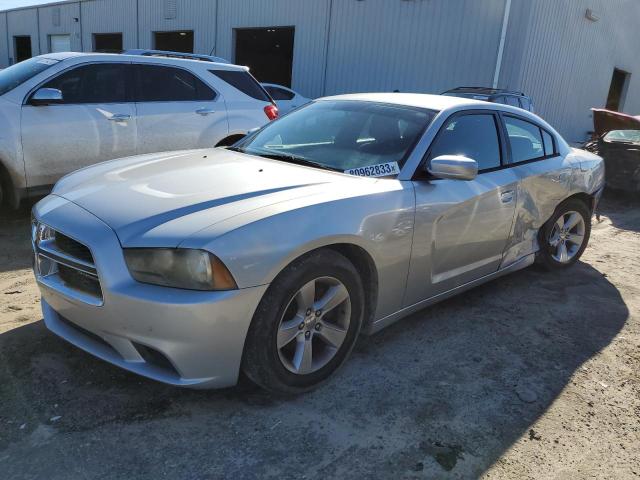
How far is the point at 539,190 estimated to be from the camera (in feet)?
14.1

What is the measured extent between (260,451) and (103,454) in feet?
2.18

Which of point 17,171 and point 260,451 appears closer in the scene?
point 260,451

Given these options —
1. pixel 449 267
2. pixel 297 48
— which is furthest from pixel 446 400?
pixel 297 48

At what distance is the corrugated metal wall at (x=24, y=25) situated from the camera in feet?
94.7

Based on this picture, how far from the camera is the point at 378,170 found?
3217mm

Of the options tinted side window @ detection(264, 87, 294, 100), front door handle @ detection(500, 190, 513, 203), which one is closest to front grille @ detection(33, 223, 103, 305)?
front door handle @ detection(500, 190, 513, 203)

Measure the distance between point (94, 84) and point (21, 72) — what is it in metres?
0.68

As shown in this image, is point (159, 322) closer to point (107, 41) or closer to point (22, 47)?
point (107, 41)

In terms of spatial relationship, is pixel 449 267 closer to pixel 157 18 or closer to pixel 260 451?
pixel 260 451

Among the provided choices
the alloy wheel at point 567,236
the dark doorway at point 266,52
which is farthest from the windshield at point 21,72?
the dark doorway at point 266,52

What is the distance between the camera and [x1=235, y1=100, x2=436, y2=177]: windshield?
3.32 metres

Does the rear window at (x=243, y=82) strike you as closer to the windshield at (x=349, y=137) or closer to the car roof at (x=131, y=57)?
the car roof at (x=131, y=57)

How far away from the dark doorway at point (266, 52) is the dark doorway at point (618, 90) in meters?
12.9

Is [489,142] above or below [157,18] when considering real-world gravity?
below
